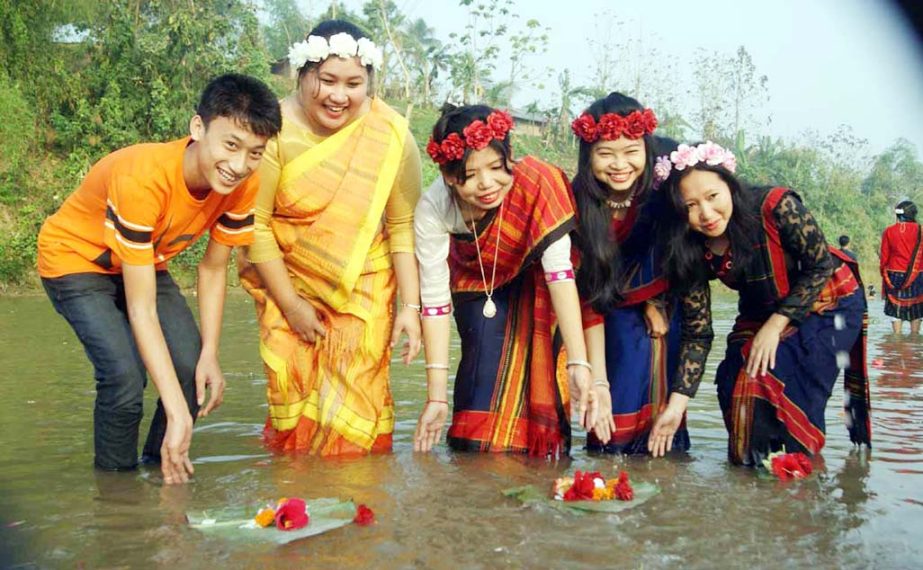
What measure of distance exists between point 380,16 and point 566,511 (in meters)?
22.5

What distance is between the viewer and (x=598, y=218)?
381cm

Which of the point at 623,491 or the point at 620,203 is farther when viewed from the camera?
the point at 620,203

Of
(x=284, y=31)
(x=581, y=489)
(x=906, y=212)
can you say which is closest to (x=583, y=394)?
(x=581, y=489)

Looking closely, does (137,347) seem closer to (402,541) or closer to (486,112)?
(402,541)

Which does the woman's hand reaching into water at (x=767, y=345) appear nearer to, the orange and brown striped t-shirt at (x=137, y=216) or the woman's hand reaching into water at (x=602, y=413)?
the woman's hand reaching into water at (x=602, y=413)

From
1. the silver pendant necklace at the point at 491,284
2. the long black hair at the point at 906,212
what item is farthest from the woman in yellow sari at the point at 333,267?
the long black hair at the point at 906,212

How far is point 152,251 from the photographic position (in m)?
3.28

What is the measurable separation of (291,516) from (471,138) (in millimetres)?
1555

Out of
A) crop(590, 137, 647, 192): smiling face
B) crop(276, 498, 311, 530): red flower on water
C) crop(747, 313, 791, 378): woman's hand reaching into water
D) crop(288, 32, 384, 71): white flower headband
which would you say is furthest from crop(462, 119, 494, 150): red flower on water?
crop(276, 498, 311, 530): red flower on water

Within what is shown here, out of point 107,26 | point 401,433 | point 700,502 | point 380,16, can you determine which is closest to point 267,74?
point 107,26

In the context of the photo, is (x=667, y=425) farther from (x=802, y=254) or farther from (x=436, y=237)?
(x=436, y=237)

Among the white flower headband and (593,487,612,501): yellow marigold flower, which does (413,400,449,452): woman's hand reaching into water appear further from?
the white flower headband

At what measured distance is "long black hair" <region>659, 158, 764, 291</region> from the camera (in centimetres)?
371

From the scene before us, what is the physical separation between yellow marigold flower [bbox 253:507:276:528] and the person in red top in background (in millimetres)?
9127
